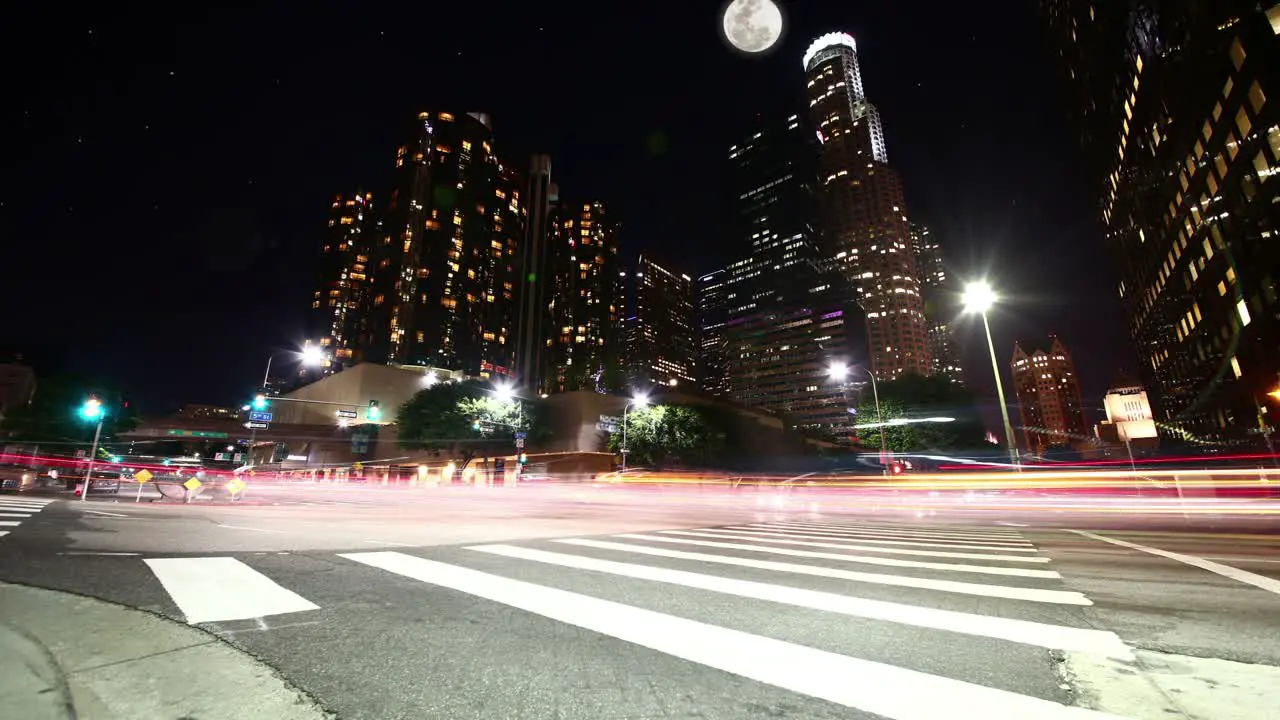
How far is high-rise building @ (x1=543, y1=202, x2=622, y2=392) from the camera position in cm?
16750

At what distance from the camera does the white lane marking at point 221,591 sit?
3.69 meters

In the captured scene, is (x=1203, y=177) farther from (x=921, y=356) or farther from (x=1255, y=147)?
(x=921, y=356)

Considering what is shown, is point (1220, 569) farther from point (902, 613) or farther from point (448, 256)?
point (448, 256)

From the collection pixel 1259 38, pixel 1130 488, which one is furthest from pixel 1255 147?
pixel 1130 488

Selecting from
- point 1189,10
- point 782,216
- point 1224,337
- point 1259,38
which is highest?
point 782,216

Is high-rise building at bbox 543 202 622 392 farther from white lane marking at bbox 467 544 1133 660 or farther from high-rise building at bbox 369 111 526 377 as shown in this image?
white lane marking at bbox 467 544 1133 660

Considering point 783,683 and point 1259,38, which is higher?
point 1259,38

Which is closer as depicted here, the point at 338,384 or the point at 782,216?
the point at 338,384

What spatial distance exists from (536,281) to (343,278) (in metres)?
54.2

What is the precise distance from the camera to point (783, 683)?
2.48 metres

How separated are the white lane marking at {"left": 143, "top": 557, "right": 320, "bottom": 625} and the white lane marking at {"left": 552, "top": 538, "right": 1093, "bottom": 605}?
415 centimetres

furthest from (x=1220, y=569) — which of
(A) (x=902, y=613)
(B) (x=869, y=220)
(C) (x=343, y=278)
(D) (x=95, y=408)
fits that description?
(B) (x=869, y=220)

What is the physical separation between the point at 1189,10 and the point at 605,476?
183ft

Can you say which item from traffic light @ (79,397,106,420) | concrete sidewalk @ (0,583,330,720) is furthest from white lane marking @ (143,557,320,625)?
traffic light @ (79,397,106,420)
